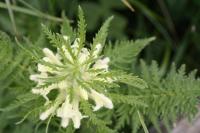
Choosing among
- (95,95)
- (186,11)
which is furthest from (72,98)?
(186,11)

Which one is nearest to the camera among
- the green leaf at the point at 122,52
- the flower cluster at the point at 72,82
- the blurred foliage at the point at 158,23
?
the flower cluster at the point at 72,82

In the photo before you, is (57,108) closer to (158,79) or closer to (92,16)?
(158,79)

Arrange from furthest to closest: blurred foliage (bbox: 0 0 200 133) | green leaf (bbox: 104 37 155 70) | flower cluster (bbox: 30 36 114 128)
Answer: blurred foliage (bbox: 0 0 200 133) < green leaf (bbox: 104 37 155 70) < flower cluster (bbox: 30 36 114 128)

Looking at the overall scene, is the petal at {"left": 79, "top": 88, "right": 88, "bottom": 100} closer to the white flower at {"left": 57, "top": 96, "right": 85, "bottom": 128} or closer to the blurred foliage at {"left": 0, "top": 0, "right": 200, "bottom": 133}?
the white flower at {"left": 57, "top": 96, "right": 85, "bottom": 128}

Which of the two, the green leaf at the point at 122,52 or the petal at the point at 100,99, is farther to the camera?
the green leaf at the point at 122,52

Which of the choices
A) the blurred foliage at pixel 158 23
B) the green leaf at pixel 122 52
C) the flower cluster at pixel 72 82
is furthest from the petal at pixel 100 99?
the blurred foliage at pixel 158 23

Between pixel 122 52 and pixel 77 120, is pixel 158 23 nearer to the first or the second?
pixel 122 52

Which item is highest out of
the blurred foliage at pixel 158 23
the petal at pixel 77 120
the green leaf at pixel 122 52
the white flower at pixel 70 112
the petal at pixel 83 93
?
the blurred foliage at pixel 158 23

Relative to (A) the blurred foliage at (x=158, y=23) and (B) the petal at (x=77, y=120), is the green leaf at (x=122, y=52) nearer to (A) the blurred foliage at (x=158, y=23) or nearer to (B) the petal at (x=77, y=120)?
(B) the petal at (x=77, y=120)

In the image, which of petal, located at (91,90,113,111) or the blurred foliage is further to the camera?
the blurred foliage

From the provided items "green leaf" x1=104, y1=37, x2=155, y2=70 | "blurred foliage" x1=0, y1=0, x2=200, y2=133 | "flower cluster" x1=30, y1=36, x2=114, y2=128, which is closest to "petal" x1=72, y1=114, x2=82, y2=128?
"flower cluster" x1=30, y1=36, x2=114, y2=128

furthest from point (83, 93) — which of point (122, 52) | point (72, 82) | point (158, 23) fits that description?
point (158, 23)
